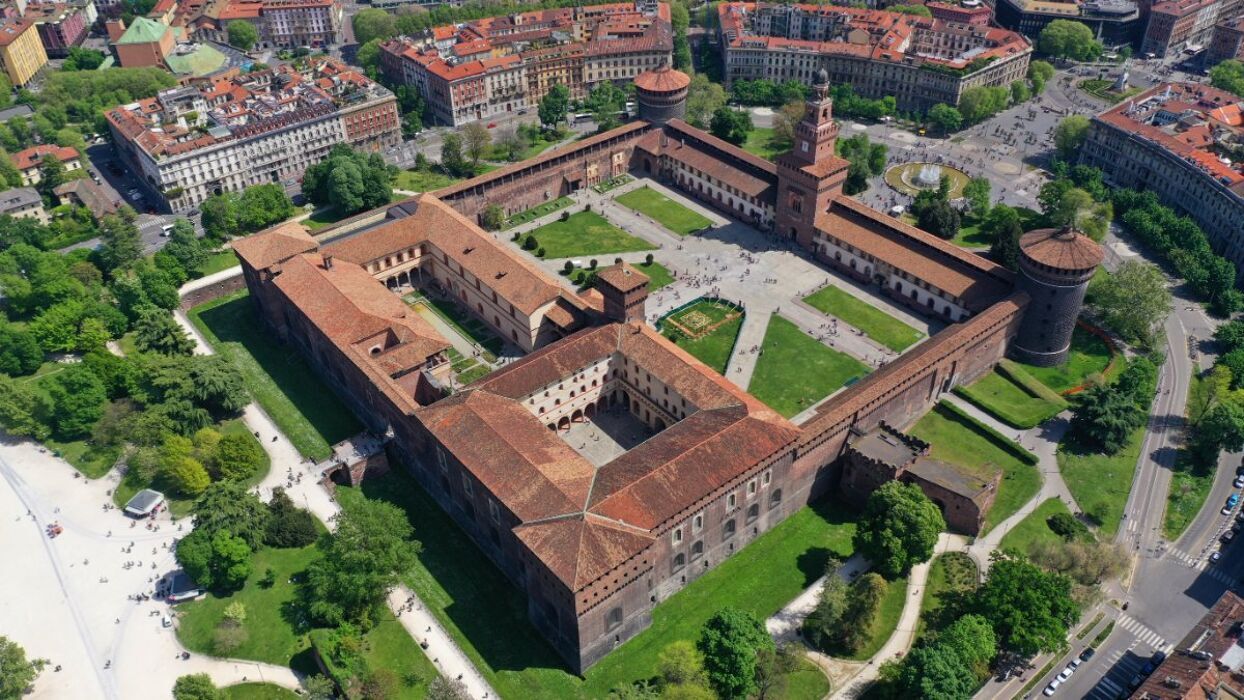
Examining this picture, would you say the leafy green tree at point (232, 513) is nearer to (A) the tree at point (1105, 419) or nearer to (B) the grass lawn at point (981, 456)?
(B) the grass lawn at point (981, 456)

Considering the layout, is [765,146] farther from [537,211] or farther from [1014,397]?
[1014,397]

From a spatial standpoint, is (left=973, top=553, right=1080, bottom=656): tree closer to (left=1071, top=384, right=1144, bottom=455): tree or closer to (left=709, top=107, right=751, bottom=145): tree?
(left=1071, top=384, right=1144, bottom=455): tree

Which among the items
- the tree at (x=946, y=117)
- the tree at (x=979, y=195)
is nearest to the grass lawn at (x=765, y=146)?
the tree at (x=946, y=117)

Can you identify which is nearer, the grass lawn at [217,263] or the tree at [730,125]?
the grass lawn at [217,263]

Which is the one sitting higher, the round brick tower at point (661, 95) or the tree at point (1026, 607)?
the round brick tower at point (661, 95)

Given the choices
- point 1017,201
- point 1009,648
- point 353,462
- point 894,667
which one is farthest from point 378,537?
point 1017,201

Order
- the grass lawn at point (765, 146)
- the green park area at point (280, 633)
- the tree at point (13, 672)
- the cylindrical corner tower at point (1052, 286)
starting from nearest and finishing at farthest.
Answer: the tree at point (13, 672) < the green park area at point (280, 633) < the cylindrical corner tower at point (1052, 286) < the grass lawn at point (765, 146)

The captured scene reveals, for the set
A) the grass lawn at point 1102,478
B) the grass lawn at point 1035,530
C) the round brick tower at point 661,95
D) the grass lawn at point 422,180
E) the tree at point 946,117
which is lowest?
the grass lawn at point 1035,530
